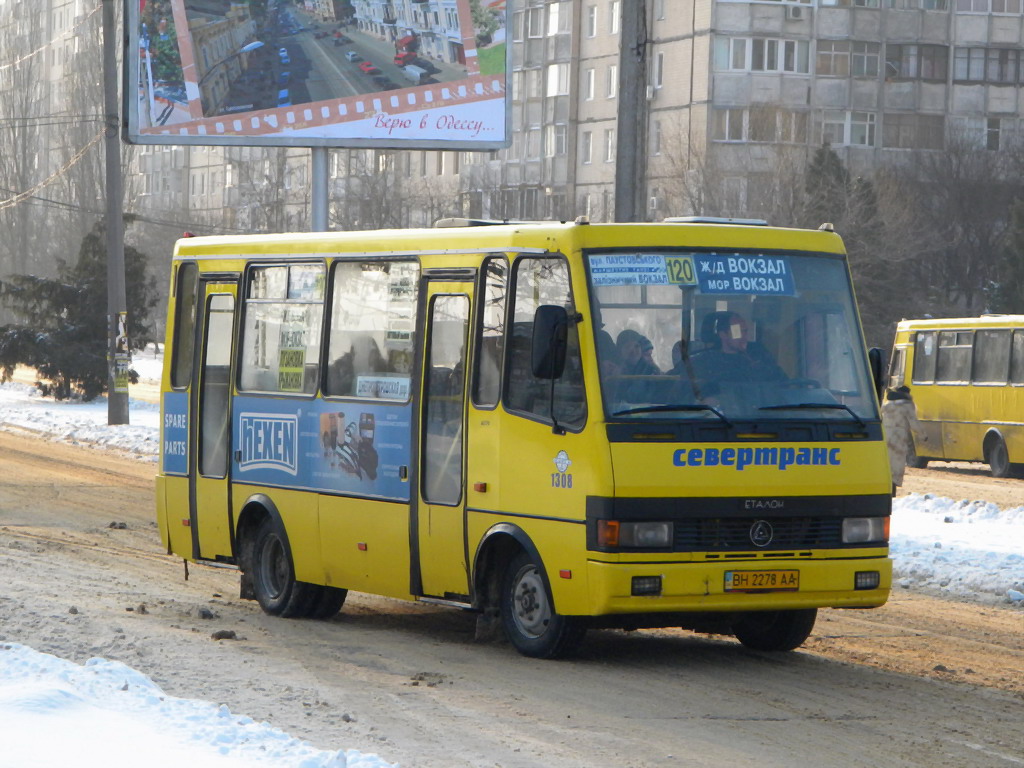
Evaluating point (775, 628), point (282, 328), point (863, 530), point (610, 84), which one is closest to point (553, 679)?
point (775, 628)

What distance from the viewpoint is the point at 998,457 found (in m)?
30.4

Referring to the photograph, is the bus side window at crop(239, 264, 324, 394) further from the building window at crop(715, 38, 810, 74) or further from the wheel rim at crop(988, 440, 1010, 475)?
the building window at crop(715, 38, 810, 74)

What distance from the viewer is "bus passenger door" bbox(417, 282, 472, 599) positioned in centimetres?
1066

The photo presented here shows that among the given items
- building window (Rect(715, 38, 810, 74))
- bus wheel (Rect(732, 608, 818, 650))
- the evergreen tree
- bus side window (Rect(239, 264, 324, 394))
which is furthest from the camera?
building window (Rect(715, 38, 810, 74))

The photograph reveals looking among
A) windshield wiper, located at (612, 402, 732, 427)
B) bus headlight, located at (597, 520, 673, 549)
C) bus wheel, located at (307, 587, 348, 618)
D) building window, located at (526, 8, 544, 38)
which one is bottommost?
bus wheel, located at (307, 587, 348, 618)

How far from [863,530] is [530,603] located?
6.19ft

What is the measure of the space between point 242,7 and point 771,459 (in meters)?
19.7

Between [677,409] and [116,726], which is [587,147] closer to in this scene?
[677,409]

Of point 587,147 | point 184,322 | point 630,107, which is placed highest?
point 587,147

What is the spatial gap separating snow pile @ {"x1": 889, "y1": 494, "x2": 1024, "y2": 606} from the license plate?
16.1 feet

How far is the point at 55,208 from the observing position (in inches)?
3733

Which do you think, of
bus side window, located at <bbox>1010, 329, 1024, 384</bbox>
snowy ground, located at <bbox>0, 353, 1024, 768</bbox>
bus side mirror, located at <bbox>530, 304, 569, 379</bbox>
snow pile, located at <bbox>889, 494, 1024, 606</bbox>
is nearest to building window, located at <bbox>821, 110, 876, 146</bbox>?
bus side window, located at <bbox>1010, 329, 1024, 384</bbox>

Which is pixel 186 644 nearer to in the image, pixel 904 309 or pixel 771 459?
pixel 771 459

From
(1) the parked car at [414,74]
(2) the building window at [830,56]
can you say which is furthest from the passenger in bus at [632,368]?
(2) the building window at [830,56]
